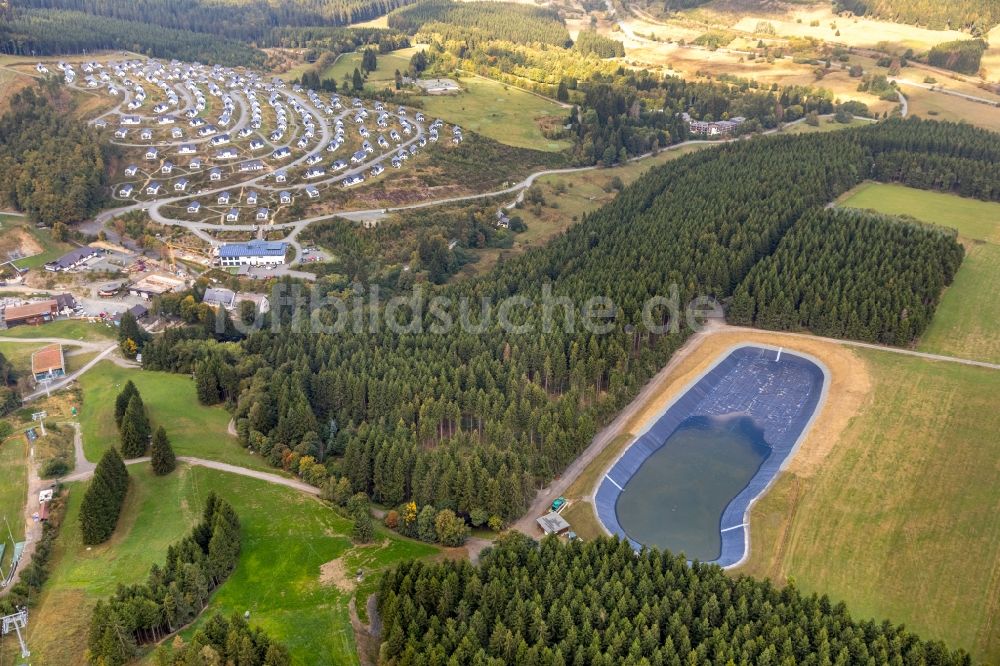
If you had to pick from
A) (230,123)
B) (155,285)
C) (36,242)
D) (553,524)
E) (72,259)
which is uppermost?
(230,123)

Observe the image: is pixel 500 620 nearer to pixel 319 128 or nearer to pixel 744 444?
pixel 744 444

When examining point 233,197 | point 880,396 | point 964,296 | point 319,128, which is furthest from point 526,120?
point 880,396

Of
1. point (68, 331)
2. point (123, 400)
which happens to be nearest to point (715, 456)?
point (123, 400)

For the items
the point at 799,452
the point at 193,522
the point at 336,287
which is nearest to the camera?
the point at 193,522

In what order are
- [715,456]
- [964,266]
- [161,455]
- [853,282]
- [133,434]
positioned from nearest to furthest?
[161,455], [133,434], [715,456], [853,282], [964,266]

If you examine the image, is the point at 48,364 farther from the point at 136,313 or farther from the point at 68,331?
the point at 136,313

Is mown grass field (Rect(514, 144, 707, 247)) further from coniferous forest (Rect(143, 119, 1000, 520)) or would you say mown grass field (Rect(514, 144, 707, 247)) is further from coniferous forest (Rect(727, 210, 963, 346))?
→ coniferous forest (Rect(727, 210, 963, 346))
